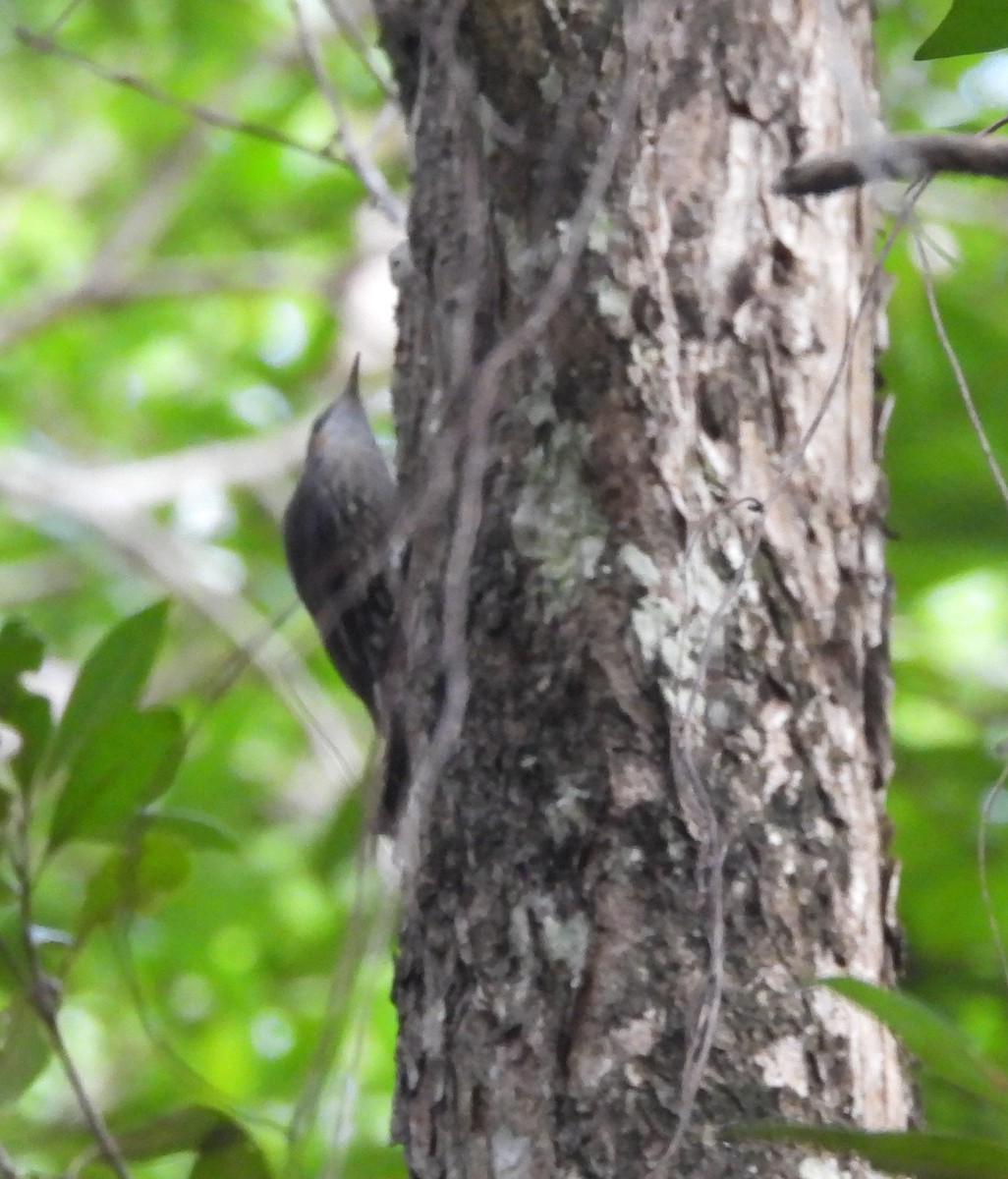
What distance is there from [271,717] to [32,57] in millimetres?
2808

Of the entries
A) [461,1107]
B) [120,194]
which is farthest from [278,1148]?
[120,194]

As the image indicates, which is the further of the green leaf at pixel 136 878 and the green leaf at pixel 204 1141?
→ the green leaf at pixel 136 878

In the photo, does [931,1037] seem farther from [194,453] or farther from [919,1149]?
[194,453]

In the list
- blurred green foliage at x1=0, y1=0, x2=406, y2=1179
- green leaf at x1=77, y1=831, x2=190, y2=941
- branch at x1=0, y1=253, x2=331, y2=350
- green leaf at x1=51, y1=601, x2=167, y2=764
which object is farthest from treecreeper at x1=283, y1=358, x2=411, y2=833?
branch at x1=0, y1=253, x2=331, y2=350

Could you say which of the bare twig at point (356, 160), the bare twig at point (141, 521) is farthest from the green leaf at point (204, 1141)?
the bare twig at point (141, 521)

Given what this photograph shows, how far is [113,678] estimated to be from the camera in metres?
2.02

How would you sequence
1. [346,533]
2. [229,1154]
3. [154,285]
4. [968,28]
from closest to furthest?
[968,28]
[229,1154]
[346,533]
[154,285]

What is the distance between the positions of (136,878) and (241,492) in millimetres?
3576

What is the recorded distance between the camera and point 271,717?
5.61 metres

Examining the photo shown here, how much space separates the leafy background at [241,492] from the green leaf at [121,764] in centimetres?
10

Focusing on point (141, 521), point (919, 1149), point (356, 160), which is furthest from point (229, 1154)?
point (141, 521)

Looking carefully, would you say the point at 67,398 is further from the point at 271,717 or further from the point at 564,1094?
the point at 564,1094

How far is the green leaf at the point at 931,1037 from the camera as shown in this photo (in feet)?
3.42

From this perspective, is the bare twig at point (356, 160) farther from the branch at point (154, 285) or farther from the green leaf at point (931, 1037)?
the branch at point (154, 285)
